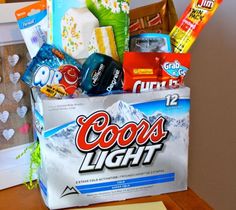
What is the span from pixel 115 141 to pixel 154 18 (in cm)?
28

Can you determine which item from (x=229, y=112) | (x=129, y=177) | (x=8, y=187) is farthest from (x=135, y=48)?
(x=229, y=112)

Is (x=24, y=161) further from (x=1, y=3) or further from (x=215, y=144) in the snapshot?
(x=215, y=144)

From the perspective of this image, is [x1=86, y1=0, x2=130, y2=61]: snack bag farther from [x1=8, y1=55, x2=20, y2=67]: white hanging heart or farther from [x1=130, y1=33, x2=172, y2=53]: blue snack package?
[x1=8, y1=55, x2=20, y2=67]: white hanging heart

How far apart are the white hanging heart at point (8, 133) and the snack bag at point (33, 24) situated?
0.49 ft

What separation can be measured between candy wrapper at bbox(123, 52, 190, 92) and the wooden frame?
0.22m

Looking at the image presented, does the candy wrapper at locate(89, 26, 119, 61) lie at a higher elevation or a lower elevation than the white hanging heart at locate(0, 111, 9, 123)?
higher

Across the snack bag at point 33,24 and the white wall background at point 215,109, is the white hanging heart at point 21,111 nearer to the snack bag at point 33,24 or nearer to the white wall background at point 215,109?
the snack bag at point 33,24

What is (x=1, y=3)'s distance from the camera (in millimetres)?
796

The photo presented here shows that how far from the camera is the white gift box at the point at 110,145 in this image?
2.34 feet

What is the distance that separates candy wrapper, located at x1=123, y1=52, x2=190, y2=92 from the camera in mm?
735

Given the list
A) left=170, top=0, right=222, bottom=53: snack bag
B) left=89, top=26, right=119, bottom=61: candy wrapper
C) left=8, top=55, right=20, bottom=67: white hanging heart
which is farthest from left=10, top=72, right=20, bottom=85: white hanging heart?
left=170, top=0, right=222, bottom=53: snack bag

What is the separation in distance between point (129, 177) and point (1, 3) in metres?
0.37

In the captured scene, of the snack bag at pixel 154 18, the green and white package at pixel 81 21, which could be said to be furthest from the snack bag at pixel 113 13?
the snack bag at pixel 154 18

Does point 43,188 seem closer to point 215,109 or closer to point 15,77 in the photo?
point 15,77
